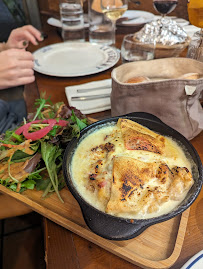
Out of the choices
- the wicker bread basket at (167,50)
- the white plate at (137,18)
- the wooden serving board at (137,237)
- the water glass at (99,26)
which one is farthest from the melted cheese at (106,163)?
the white plate at (137,18)

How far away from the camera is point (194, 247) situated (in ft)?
2.11

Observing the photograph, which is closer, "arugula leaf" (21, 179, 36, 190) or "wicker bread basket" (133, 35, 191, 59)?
"arugula leaf" (21, 179, 36, 190)

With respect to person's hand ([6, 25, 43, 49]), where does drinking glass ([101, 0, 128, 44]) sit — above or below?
above

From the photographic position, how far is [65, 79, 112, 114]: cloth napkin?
113 centimetres

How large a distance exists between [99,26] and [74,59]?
0.47m

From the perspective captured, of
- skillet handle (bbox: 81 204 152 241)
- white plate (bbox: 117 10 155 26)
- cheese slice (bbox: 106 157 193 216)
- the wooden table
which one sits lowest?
the wooden table

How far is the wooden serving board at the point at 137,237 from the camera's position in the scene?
59cm

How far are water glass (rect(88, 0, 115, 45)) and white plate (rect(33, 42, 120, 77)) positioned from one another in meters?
0.13

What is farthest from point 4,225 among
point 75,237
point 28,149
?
point 75,237

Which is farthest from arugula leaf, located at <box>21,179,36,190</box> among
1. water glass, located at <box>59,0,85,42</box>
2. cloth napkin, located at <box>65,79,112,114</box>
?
water glass, located at <box>59,0,85,42</box>

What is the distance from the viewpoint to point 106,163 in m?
0.69

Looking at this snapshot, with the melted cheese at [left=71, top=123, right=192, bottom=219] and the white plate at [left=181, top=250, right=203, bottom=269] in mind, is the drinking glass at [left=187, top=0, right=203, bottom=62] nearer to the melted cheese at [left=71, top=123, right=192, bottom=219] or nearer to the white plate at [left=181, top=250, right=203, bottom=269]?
the melted cheese at [left=71, top=123, right=192, bottom=219]

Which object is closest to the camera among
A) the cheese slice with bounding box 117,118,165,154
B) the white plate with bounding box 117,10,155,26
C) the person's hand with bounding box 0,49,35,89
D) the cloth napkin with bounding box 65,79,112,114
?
the cheese slice with bounding box 117,118,165,154

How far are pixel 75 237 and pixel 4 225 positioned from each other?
4.08 feet
